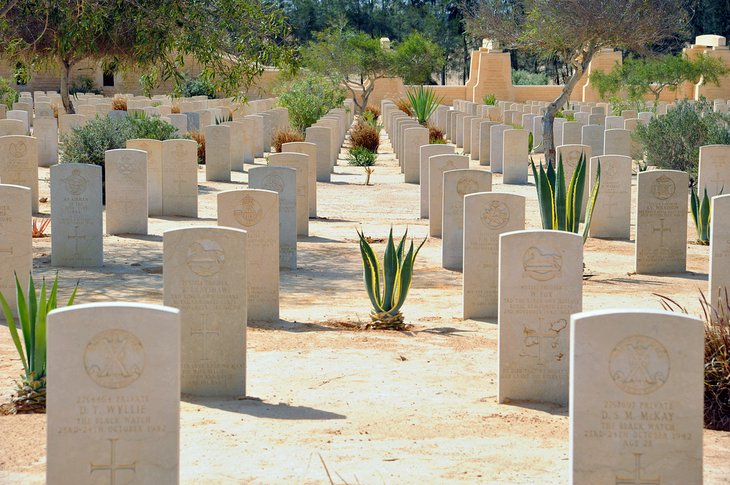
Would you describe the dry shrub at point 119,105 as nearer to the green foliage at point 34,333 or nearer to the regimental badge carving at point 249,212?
the regimental badge carving at point 249,212

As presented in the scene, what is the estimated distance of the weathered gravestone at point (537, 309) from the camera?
257 inches

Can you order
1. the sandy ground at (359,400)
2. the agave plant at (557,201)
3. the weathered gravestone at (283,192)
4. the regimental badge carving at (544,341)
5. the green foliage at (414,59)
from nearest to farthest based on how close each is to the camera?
the sandy ground at (359,400) → the regimental badge carving at (544,341) → the agave plant at (557,201) → the weathered gravestone at (283,192) → the green foliage at (414,59)

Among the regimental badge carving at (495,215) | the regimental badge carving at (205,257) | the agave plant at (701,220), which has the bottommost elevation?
the agave plant at (701,220)

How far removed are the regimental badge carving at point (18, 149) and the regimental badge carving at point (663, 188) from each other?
8049 millimetres

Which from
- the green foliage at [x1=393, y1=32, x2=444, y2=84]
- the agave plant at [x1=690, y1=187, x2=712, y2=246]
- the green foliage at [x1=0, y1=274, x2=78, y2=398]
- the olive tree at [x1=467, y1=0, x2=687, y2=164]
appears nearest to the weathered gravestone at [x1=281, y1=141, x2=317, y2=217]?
the agave plant at [x1=690, y1=187, x2=712, y2=246]

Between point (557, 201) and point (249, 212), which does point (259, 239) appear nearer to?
point (249, 212)

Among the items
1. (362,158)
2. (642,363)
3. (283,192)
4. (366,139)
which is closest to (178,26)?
(283,192)

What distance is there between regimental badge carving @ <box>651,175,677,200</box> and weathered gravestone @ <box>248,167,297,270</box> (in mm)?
3594

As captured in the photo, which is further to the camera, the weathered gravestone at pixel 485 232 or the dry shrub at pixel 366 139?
the dry shrub at pixel 366 139

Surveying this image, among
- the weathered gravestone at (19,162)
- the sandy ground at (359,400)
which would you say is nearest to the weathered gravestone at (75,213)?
the sandy ground at (359,400)

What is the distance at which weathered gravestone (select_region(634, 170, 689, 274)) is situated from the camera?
36.5 ft

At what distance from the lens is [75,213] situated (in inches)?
434

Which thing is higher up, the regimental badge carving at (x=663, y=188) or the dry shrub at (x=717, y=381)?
the regimental badge carving at (x=663, y=188)

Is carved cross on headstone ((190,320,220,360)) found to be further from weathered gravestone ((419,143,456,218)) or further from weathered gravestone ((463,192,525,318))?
weathered gravestone ((419,143,456,218))
